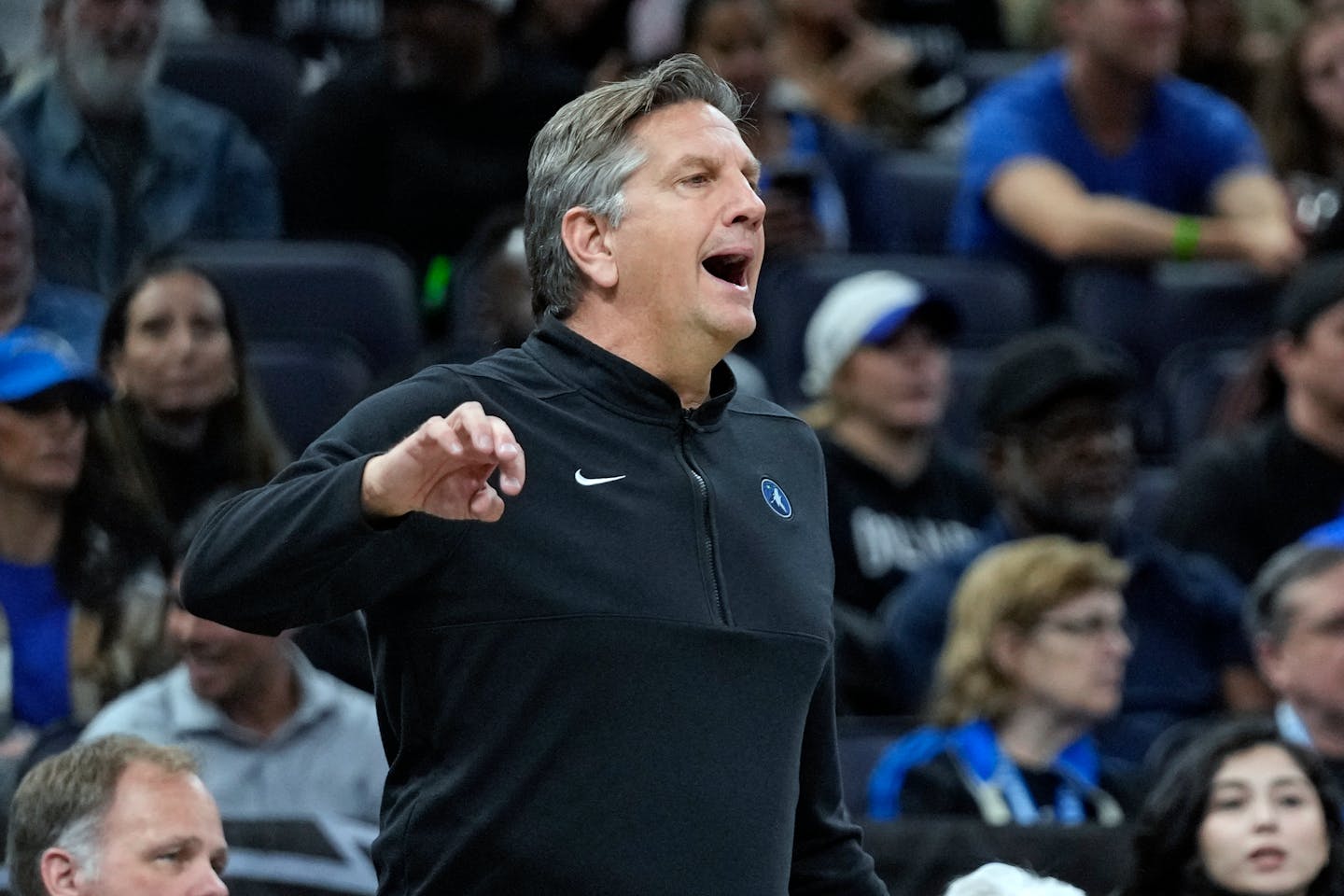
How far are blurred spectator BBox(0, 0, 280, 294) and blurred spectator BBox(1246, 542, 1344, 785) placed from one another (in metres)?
2.77

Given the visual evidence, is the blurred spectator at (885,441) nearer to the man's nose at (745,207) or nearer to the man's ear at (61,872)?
the man's ear at (61,872)

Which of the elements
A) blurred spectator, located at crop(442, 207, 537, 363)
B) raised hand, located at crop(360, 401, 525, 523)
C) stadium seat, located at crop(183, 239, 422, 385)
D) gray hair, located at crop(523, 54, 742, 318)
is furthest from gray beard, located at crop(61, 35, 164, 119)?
raised hand, located at crop(360, 401, 525, 523)

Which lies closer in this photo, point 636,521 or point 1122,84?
point 636,521

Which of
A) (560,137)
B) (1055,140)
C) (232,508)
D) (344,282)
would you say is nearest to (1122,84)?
(1055,140)

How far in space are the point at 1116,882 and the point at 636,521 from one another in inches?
73.4

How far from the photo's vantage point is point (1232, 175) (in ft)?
20.5

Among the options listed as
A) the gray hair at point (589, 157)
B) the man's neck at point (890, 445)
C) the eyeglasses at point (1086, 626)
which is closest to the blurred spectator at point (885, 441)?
the man's neck at point (890, 445)

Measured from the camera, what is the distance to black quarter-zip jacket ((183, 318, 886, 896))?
1.99 metres

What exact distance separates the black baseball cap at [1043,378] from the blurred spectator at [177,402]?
5.26 ft

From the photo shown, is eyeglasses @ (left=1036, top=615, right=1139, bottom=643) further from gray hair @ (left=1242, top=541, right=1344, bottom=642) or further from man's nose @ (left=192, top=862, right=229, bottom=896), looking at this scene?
man's nose @ (left=192, top=862, right=229, bottom=896)

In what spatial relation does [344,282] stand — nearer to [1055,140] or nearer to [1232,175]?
[1055,140]

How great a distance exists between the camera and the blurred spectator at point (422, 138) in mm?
6094

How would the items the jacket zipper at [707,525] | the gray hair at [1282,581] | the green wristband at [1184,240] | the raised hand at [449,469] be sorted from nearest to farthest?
1. the raised hand at [449,469]
2. the jacket zipper at [707,525]
3. the gray hair at [1282,581]
4. the green wristband at [1184,240]

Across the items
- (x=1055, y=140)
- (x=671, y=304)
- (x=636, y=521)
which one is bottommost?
(x=1055, y=140)
